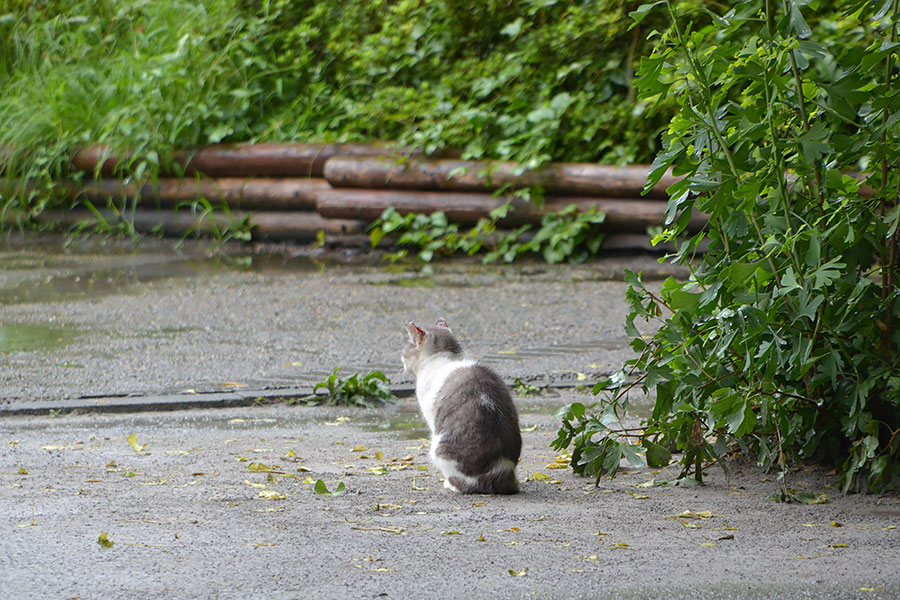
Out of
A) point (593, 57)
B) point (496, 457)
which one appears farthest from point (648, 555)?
point (593, 57)

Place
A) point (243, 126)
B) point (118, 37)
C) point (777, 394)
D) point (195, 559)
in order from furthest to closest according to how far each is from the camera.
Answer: point (118, 37)
point (243, 126)
point (777, 394)
point (195, 559)

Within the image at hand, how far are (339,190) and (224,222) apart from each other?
163cm

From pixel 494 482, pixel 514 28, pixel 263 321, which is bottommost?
pixel 263 321

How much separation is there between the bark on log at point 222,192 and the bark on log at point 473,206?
0.47 m

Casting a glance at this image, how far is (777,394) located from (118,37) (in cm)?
1380

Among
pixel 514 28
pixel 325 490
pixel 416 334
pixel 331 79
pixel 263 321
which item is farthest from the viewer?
pixel 331 79

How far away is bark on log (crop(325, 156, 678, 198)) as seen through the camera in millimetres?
10859

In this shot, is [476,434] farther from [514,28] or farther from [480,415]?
[514,28]

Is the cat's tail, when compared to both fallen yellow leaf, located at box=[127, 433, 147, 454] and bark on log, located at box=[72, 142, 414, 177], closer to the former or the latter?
fallen yellow leaf, located at box=[127, 433, 147, 454]

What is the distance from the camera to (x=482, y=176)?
37.2 feet

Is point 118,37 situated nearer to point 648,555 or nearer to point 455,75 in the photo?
point 455,75

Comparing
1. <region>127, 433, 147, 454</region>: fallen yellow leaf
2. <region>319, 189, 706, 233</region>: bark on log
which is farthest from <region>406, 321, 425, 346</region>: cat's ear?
<region>319, 189, 706, 233</region>: bark on log

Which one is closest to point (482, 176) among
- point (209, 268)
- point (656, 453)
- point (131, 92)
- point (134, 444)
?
point (209, 268)

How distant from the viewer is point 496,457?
420 centimetres
